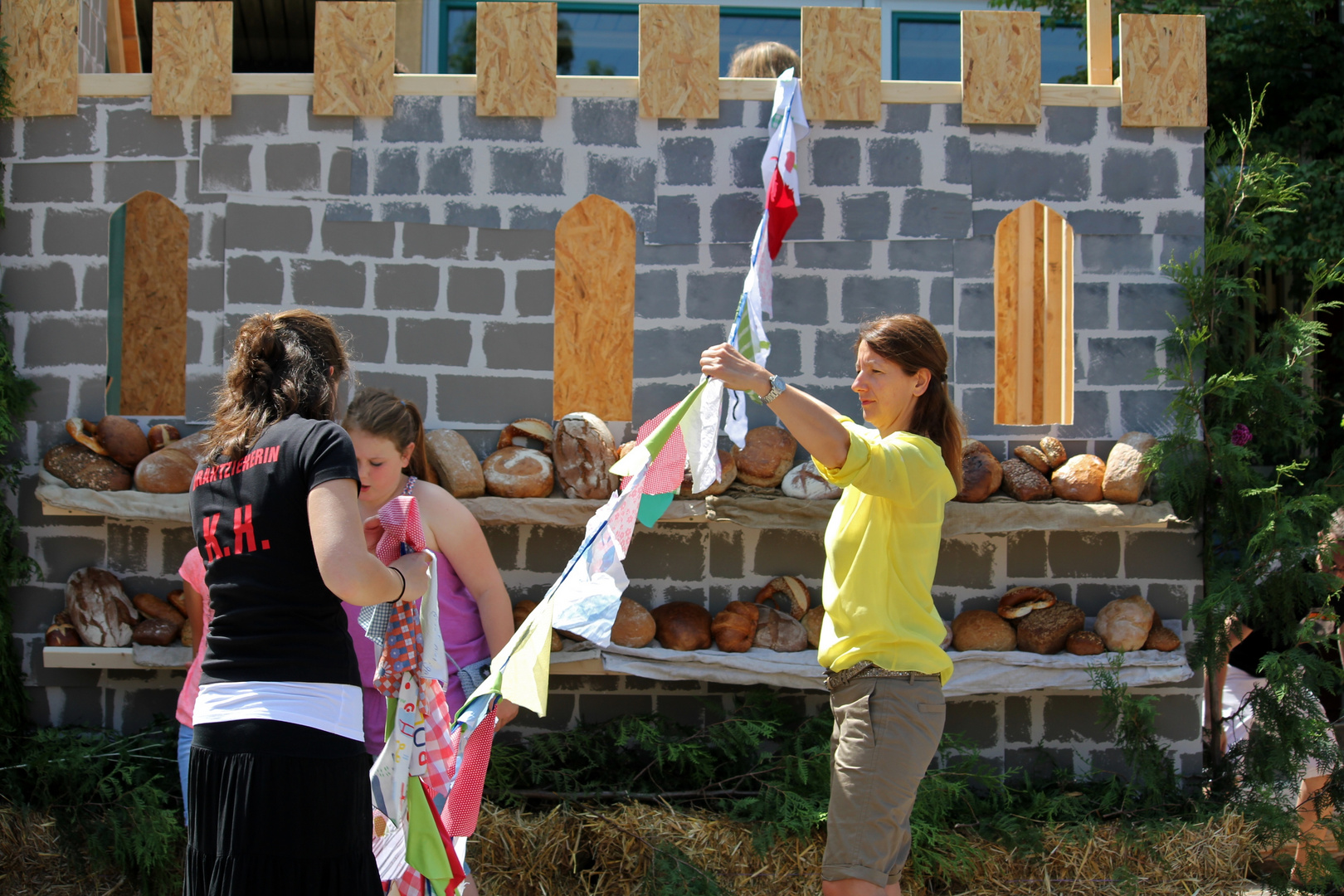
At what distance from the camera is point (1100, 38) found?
13.9ft

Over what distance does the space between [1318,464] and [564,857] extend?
4.51 metres

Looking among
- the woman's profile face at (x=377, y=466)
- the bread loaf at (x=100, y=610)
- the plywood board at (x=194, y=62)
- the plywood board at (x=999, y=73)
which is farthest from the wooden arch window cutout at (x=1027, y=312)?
the bread loaf at (x=100, y=610)

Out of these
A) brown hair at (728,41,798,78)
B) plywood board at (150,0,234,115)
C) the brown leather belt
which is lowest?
the brown leather belt

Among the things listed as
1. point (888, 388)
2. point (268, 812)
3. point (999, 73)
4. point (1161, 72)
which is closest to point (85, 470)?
point (268, 812)

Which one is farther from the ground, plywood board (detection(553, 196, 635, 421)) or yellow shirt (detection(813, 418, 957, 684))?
plywood board (detection(553, 196, 635, 421))

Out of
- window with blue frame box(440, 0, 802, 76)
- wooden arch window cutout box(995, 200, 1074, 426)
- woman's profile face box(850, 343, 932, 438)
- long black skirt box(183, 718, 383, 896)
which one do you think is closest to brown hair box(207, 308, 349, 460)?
long black skirt box(183, 718, 383, 896)

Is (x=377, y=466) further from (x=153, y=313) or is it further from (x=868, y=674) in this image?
(x=153, y=313)

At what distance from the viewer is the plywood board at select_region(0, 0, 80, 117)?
4031 mm

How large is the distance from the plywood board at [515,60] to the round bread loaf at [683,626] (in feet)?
6.45

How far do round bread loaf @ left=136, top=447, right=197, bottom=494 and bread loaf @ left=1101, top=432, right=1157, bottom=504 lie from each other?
3.32 metres

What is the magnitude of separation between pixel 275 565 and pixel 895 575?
1342mm

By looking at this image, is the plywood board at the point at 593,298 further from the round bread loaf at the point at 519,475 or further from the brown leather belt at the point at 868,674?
the brown leather belt at the point at 868,674

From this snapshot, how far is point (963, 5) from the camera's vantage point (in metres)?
7.28

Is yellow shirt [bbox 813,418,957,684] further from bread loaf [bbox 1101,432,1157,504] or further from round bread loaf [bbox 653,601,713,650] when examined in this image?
bread loaf [bbox 1101,432,1157,504]
